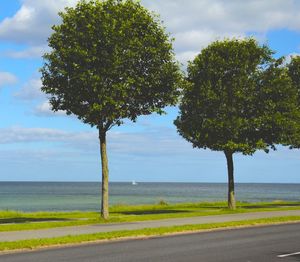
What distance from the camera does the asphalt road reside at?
619 inches

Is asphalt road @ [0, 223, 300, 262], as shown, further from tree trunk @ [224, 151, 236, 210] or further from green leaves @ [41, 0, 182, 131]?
tree trunk @ [224, 151, 236, 210]

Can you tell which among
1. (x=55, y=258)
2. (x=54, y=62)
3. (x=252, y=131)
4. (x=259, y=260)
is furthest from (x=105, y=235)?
(x=252, y=131)

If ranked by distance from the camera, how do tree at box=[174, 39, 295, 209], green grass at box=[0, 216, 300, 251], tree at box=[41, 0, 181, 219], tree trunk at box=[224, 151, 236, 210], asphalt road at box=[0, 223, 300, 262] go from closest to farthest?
asphalt road at box=[0, 223, 300, 262] → green grass at box=[0, 216, 300, 251] → tree at box=[41, 0, 181, 219] → tree at box=[174, 39, 295, 209] → tree trunk at box=[224, 151, 236, 210]

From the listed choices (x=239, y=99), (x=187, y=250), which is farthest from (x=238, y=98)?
(x=187, y=250)

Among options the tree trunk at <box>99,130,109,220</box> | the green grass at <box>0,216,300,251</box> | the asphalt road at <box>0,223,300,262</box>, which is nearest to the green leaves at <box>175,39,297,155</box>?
the green grass at <box>0,216,300,251</box>

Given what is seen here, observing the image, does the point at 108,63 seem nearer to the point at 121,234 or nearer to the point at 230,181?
the point at 121,234

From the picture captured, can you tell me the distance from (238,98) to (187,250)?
21.7 meters

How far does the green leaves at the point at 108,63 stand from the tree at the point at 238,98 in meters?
9.36

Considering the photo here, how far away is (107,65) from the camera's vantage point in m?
27.5

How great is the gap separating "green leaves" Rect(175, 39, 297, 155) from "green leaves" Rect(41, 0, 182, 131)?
369 inches

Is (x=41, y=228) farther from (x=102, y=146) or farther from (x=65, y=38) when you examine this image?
Result: (x=65, y=38)

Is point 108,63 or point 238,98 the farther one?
point 238,98

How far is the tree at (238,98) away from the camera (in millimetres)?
37625

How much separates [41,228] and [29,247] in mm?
6681
